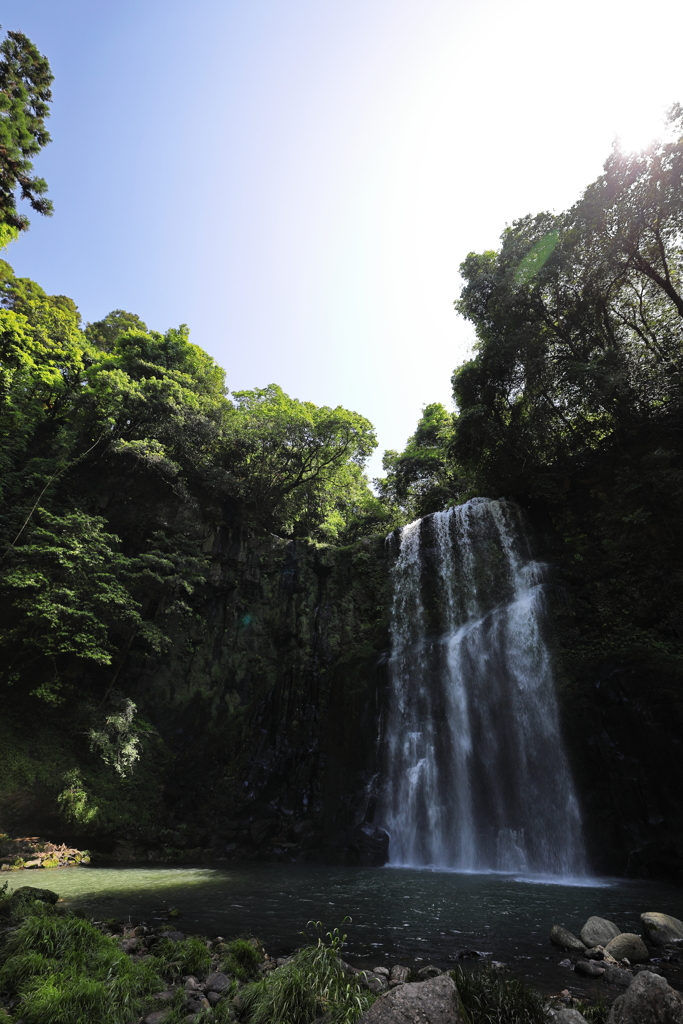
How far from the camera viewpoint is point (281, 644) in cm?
1780

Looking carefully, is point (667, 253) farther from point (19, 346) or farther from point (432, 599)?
point (19, 346)

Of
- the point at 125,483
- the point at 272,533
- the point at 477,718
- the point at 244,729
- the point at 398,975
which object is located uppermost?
the point at 125,483

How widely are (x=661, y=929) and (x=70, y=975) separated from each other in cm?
700

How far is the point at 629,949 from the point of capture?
539 cm

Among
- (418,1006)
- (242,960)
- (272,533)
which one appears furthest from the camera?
(272,533)

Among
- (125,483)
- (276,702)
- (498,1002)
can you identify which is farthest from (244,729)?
(498,1002)

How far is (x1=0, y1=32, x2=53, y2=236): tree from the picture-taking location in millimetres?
8992

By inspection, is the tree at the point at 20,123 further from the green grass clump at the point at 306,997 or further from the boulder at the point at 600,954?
the boulder at the point at 600,954

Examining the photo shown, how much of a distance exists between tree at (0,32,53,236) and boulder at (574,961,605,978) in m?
14.8

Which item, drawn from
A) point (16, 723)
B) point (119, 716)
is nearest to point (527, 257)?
point (119, 716)

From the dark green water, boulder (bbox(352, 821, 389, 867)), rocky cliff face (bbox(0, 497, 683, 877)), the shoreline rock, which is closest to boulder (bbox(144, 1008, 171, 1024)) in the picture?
the dark green water

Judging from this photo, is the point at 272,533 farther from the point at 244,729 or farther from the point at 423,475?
the point at 423,475

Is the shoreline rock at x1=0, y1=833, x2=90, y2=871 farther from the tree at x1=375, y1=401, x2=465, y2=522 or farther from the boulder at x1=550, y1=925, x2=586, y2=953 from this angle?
the tree at x1=375, y1=401, x2=465, y2=522

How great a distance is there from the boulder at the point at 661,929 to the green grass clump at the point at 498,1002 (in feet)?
12.0
